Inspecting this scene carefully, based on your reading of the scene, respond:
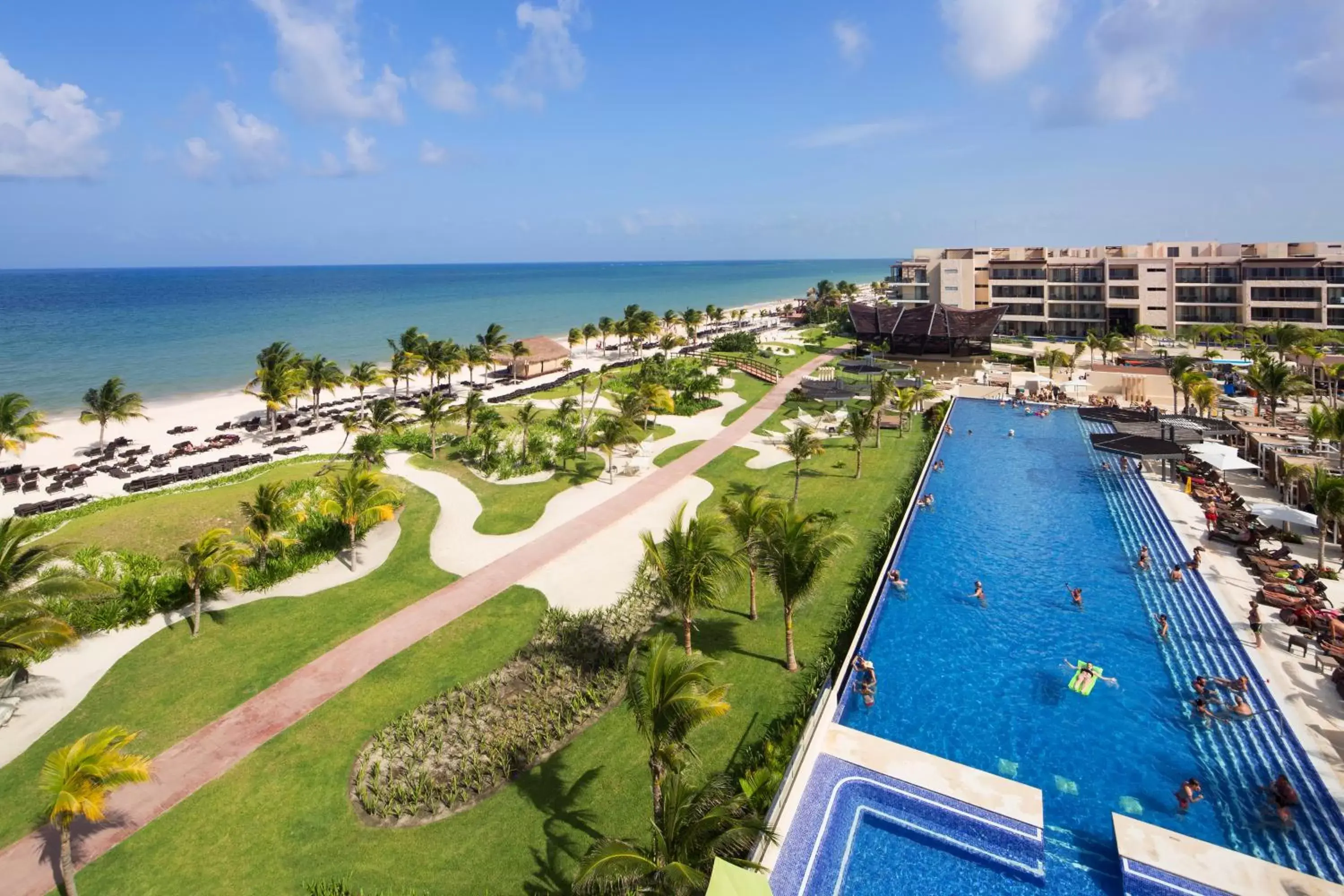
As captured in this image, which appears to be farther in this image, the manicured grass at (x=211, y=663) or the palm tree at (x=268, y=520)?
the palm tree at (x=268, y=520)

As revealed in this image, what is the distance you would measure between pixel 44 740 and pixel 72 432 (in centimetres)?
4497

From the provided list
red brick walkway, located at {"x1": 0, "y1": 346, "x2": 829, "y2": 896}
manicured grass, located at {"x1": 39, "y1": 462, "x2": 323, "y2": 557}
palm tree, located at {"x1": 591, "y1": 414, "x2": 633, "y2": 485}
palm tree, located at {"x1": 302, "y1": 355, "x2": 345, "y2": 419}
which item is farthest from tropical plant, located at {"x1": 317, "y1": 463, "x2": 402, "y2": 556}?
palm tree, located at {"x1": 302, "y1": 355, "x2": 345, "y2": 419}

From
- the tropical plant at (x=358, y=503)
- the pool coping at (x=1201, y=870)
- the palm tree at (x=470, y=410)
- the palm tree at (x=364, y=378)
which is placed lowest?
the pool coping at (x=1201, y=870)

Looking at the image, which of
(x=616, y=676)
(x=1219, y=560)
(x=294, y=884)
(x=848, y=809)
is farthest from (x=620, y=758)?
(x=1219, y=560)

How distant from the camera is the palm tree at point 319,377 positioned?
4919 centimetres

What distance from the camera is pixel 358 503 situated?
2422 centimetres

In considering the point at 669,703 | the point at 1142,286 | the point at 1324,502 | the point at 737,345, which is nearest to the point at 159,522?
the point at 669,703

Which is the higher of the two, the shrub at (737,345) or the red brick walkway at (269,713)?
the shrub at (737,345)

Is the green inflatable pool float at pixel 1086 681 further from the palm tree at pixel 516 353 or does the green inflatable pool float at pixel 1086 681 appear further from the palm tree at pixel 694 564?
the palm tree at pixel 516 353

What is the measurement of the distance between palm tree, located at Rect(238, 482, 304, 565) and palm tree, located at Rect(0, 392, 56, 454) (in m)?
20.0

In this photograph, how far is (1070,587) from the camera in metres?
23.3

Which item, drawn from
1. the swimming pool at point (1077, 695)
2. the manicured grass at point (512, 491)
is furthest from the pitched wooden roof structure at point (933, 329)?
the manicured grass at point (512, 491)

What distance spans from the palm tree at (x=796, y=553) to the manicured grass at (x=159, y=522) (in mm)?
20769

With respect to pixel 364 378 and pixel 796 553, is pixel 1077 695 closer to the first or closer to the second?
pixel 796 553
